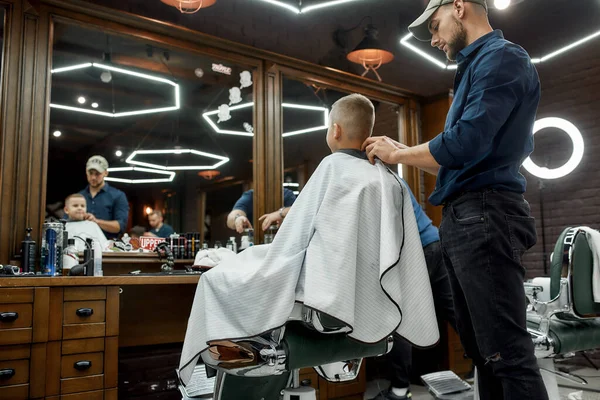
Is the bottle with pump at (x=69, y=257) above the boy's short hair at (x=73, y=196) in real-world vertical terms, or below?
below

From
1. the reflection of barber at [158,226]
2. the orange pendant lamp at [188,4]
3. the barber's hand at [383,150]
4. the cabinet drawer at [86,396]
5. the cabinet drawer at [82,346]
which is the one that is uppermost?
the orange pendant lamp at [188,4]

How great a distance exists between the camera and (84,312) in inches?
88.5

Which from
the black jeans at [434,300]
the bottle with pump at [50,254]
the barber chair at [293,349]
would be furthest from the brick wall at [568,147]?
the bottle with pump at [50,254]

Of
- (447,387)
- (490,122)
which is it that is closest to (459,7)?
(490,122)

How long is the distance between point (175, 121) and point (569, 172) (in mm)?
3485

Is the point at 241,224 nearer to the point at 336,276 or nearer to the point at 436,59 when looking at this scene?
the point at 336,276

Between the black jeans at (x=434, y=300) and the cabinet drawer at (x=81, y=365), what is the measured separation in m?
1.55

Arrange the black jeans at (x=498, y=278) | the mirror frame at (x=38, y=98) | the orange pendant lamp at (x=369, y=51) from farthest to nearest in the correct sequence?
the orange pendant lamp at (x=369, y=51) < the mirror frame at (x=38, y=98) < the black jeans at (x=498, y=278)

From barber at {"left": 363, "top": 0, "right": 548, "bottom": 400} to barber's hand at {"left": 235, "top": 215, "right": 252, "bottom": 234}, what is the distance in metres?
Result: 1.94

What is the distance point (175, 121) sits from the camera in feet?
11.1

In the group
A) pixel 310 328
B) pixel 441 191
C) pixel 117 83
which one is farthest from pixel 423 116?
pixel 310 328

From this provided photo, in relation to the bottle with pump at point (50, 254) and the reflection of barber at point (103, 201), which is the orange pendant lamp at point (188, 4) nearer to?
the reflection of barber at point (103, 201)

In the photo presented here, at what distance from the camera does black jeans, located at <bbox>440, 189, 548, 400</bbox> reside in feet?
4.79

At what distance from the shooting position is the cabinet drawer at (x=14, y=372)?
204 cm
